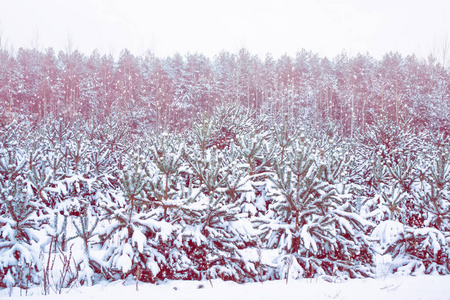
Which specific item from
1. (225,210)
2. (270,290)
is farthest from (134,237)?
(270,290)

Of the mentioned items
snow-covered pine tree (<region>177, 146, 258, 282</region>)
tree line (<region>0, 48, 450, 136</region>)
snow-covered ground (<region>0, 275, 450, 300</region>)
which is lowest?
snow-covered ground (<region>0, 275, 450, 300</region>)

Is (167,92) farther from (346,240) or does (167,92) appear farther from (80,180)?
(346,240)

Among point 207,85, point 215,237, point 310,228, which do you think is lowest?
point 215,237

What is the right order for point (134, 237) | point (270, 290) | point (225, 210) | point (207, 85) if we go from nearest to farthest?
point (270, 290), point (134, 237), point (225, 210), point (207, 85)

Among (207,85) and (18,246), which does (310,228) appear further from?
(207,85)

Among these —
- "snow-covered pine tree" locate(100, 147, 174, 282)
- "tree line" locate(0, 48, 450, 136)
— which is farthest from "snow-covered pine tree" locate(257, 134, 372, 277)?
"tree line" locate(0, 48, 450, 136)

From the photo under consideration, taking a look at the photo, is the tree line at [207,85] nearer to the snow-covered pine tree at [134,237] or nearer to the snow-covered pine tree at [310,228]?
the snow-covered pine tree at [310,228]

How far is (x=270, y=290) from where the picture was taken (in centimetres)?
511

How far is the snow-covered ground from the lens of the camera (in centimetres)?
477

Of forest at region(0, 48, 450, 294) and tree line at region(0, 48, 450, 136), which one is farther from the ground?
tree line at region(0, 48, 450, 136)

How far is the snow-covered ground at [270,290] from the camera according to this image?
188 inches

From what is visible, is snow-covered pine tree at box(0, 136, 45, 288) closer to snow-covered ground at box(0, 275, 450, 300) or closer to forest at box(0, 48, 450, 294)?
forest at box(0, 48, 450, 294)

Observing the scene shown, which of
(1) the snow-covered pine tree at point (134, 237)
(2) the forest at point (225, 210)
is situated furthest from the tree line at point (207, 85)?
(1) the snow-covered pine tree at point (134, 237)

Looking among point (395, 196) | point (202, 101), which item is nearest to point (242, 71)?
point (202, 101)
